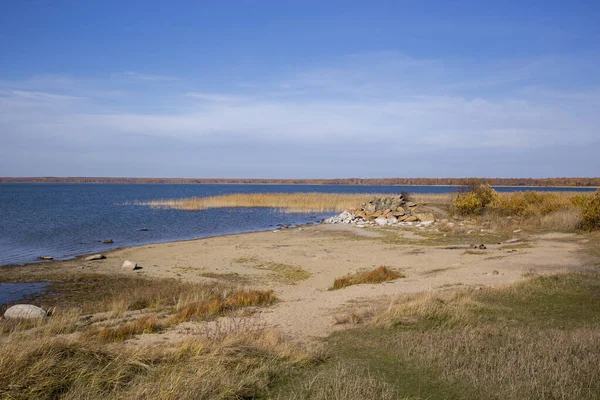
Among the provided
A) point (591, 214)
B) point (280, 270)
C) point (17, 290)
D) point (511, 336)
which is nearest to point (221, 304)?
point (511, 336)

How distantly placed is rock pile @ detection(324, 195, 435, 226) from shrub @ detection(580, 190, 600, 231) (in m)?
9.71

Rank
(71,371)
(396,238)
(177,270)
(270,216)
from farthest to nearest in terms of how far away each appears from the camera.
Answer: (270,216) → (396,238) → (177,270) → (71,371)

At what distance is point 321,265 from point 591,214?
1508 centimetres

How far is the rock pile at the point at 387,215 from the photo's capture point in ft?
114

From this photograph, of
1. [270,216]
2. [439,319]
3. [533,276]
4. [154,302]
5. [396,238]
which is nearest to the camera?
[439,319]

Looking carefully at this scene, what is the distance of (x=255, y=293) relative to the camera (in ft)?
39.7

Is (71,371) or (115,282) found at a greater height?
(71,371)

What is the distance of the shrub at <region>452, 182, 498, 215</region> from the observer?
35.2m

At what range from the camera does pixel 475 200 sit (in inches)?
1378

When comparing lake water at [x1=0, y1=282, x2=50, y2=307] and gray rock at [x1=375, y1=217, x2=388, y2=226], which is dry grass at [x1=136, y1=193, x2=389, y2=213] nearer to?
gray rock at [x1=375, y1=217, x2=388, y2=226]

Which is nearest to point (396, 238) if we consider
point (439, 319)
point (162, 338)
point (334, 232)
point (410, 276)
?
point (334, 232)

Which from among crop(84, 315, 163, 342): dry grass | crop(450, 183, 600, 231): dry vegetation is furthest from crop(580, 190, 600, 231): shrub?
crop(84, 315, 163, 342): dry grass

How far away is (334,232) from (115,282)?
17.3 metres

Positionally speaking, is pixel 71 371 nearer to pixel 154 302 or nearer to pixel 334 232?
pixel 154 302
